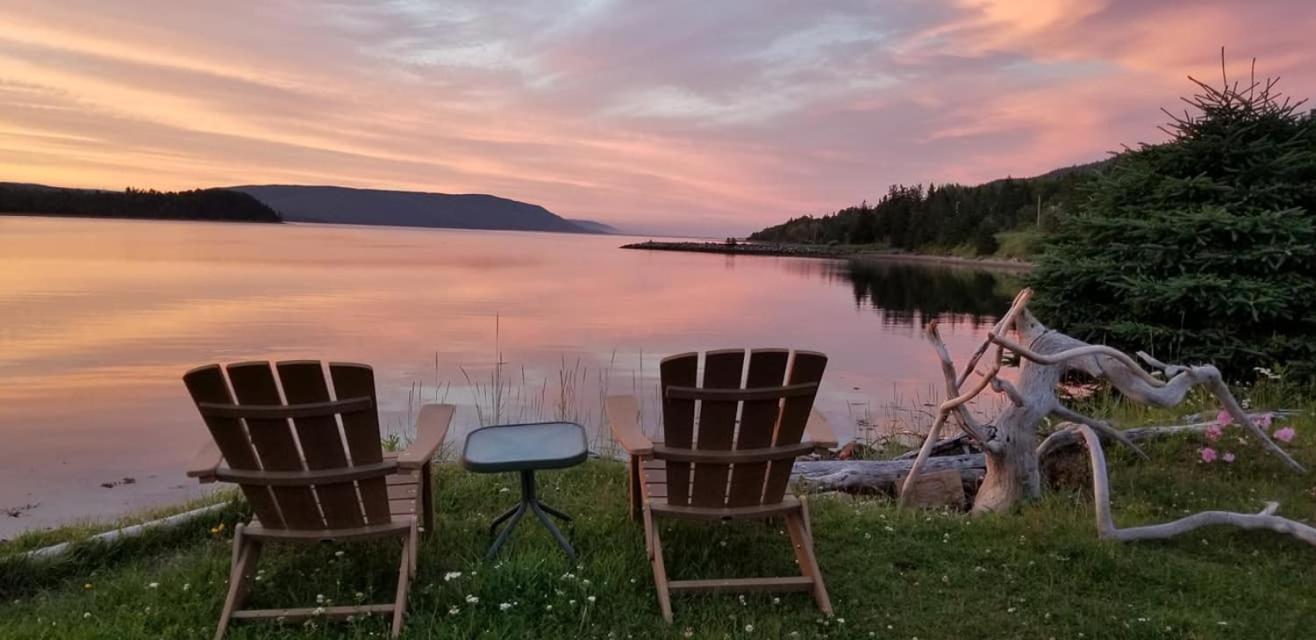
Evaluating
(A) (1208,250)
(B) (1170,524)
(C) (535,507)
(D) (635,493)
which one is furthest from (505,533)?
(A) (1208,250)

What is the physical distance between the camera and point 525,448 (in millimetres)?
3574

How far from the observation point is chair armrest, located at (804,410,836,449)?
3240mm

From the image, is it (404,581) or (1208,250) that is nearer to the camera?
(404,581)

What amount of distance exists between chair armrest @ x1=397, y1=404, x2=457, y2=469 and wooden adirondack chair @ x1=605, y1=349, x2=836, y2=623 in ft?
2.84

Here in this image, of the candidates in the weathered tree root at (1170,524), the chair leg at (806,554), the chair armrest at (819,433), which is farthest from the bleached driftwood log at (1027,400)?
the chair leg at (806,554)

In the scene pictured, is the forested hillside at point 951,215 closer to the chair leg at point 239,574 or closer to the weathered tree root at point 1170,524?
the weathered tree root at point 1170,524

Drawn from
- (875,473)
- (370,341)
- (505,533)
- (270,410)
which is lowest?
(370,341)

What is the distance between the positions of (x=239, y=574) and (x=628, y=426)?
171 centimetres

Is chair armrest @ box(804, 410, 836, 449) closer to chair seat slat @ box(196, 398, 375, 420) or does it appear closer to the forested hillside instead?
chair seat slat @ box(196, 398, 375, 420)

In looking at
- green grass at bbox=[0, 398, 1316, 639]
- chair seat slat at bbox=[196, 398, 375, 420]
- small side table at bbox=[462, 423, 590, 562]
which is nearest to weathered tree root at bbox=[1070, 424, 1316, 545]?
green grass at bbox=[0, 398, 1316, 639]

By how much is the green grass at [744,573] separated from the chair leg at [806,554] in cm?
6

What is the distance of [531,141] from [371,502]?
34.8 meters

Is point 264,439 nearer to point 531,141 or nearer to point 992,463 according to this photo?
point 992,463

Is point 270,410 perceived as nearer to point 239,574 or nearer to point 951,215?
point 239,574
